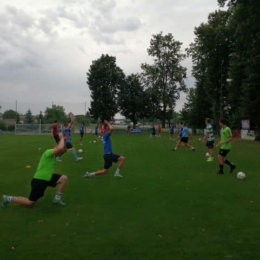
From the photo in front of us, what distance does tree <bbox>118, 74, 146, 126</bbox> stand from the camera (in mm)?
78438

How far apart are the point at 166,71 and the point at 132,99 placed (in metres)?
Result: 9.00

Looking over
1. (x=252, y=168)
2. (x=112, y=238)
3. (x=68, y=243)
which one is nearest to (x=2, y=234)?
(x=68, y=243)

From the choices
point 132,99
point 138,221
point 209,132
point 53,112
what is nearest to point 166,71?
point 132,99

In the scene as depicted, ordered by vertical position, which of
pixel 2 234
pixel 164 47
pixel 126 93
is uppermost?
pixel 164 47

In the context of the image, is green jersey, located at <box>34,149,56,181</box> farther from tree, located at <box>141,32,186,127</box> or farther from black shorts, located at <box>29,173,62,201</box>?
tree, located at <box>141,32,186,127</box>

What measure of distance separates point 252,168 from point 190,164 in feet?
8.77

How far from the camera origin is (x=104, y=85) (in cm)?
7831

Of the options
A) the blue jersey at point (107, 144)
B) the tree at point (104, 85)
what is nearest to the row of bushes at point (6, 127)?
the tree at point (104, 85)

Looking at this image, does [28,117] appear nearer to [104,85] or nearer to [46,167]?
[104,85]

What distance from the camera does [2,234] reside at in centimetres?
642

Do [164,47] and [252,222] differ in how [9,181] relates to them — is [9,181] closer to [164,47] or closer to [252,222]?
[252,222]

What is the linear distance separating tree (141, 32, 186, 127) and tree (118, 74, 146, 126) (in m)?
3.24

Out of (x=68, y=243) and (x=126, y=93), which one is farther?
(x=126, y=93)

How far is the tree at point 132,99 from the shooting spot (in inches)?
3088
